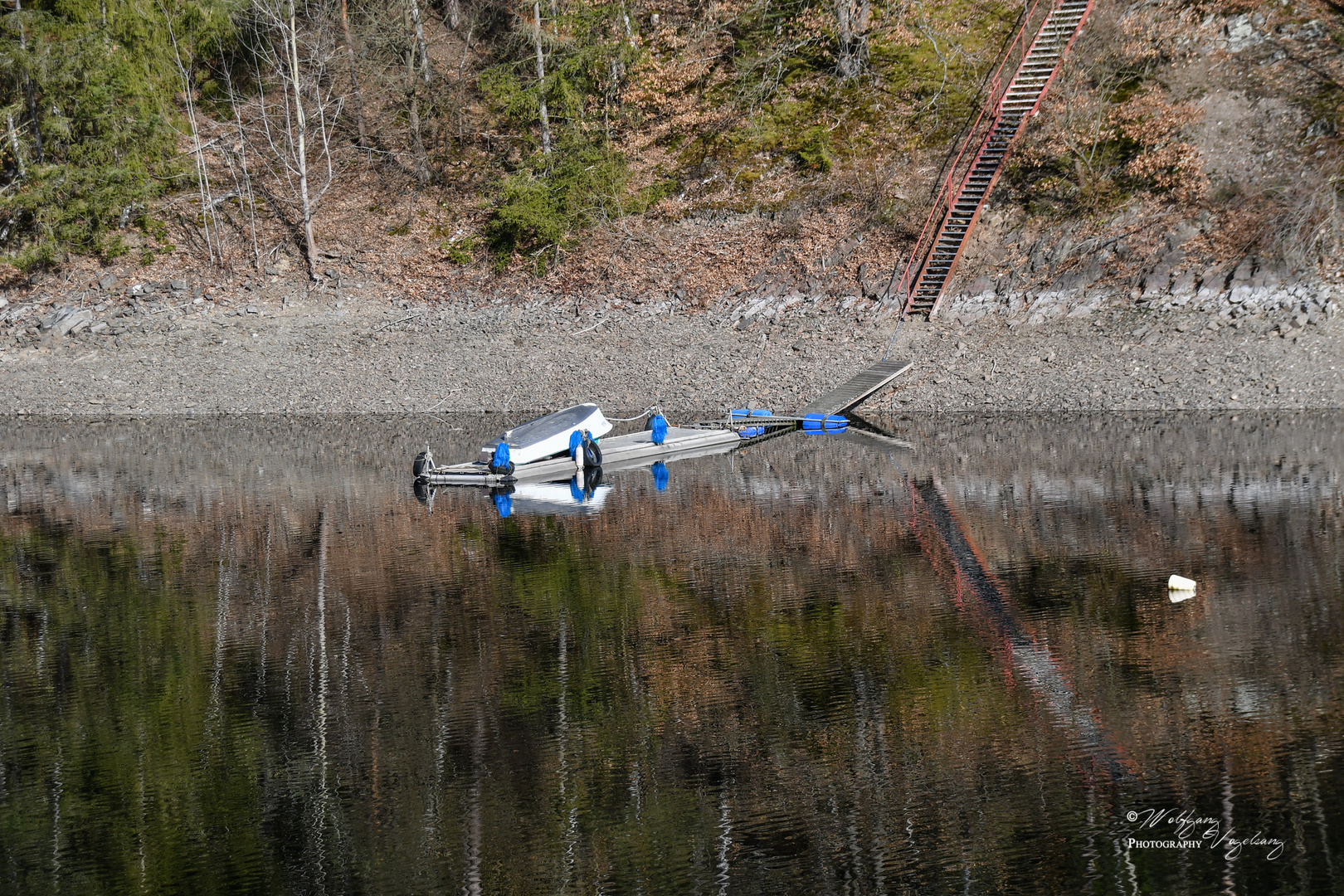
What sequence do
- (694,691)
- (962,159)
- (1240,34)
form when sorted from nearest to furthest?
1. (694,691)
2. (1240,34)
3. (962,159)

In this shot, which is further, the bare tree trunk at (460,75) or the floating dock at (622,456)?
the bare tree trunk at (460,75)

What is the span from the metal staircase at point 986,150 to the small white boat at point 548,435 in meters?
11.1

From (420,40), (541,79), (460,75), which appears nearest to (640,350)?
(541,79)

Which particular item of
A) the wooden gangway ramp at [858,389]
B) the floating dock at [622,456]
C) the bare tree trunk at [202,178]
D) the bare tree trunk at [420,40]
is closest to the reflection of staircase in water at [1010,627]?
the floating dock at [622,456]

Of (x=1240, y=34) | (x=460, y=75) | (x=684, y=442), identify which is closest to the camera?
(x=684, y=442)

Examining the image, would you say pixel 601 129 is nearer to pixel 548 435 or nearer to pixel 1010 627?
pixel 548 435

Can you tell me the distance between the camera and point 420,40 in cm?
4247

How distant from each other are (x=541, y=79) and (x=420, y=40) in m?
6.89

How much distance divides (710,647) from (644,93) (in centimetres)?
3158

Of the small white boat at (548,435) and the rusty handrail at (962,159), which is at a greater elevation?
the rusty handrail at (962,159)

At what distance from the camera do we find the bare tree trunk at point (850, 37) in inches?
1558

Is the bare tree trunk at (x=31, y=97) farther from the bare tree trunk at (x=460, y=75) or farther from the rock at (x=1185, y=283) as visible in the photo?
the rock at (x=1185, y=283)

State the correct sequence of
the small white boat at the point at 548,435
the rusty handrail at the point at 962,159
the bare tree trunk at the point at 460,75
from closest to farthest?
1. the small white boat at the point at 548,435
2. the rusty handrail at the point at 962,159
3. the bare tree trunk at the point at 460,75

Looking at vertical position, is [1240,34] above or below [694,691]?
above
